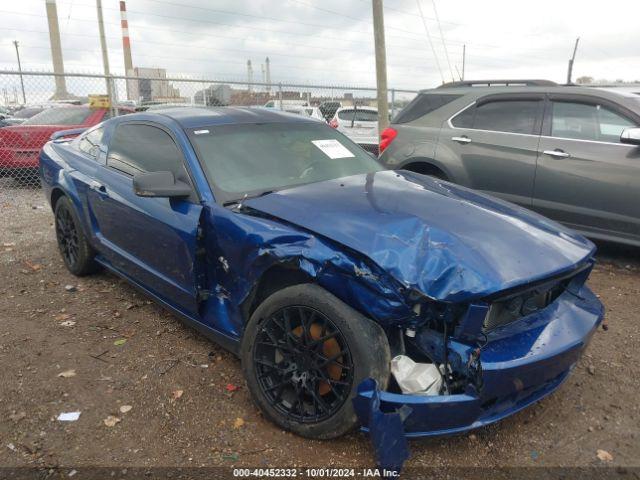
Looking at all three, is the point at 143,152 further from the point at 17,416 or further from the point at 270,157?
the point at 17,416

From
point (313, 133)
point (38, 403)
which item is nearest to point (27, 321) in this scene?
point (38, 403)

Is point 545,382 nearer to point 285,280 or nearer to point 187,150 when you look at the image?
point 285,280

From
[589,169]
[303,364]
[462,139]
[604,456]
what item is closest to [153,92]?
[462,139]

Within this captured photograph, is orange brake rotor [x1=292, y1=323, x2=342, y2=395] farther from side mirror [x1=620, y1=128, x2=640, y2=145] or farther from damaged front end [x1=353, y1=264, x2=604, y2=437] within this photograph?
side mirror [x1=620, y1=128, x2=640, y2=145]

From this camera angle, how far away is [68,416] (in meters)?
2.80

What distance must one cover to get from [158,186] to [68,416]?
4.37 ft

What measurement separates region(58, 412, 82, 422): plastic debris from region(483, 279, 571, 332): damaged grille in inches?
84.4

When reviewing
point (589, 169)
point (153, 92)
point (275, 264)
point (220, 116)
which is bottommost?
point (275, 264)

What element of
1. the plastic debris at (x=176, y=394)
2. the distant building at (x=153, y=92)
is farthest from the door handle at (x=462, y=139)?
the distant building at (x=153, y=92)

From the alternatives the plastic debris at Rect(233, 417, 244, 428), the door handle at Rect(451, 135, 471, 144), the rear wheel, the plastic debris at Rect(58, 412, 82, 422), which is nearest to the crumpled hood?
the plastic debris at Rect(233, 417, 244, 428)

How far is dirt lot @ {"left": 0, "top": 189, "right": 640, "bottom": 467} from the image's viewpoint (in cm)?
249

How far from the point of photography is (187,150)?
3.32 m

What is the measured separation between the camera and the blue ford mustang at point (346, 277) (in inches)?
89.2

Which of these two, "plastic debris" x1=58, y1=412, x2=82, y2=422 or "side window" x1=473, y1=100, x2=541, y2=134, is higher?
"side window" x1=473, y1=100, x2=541, y2=134
